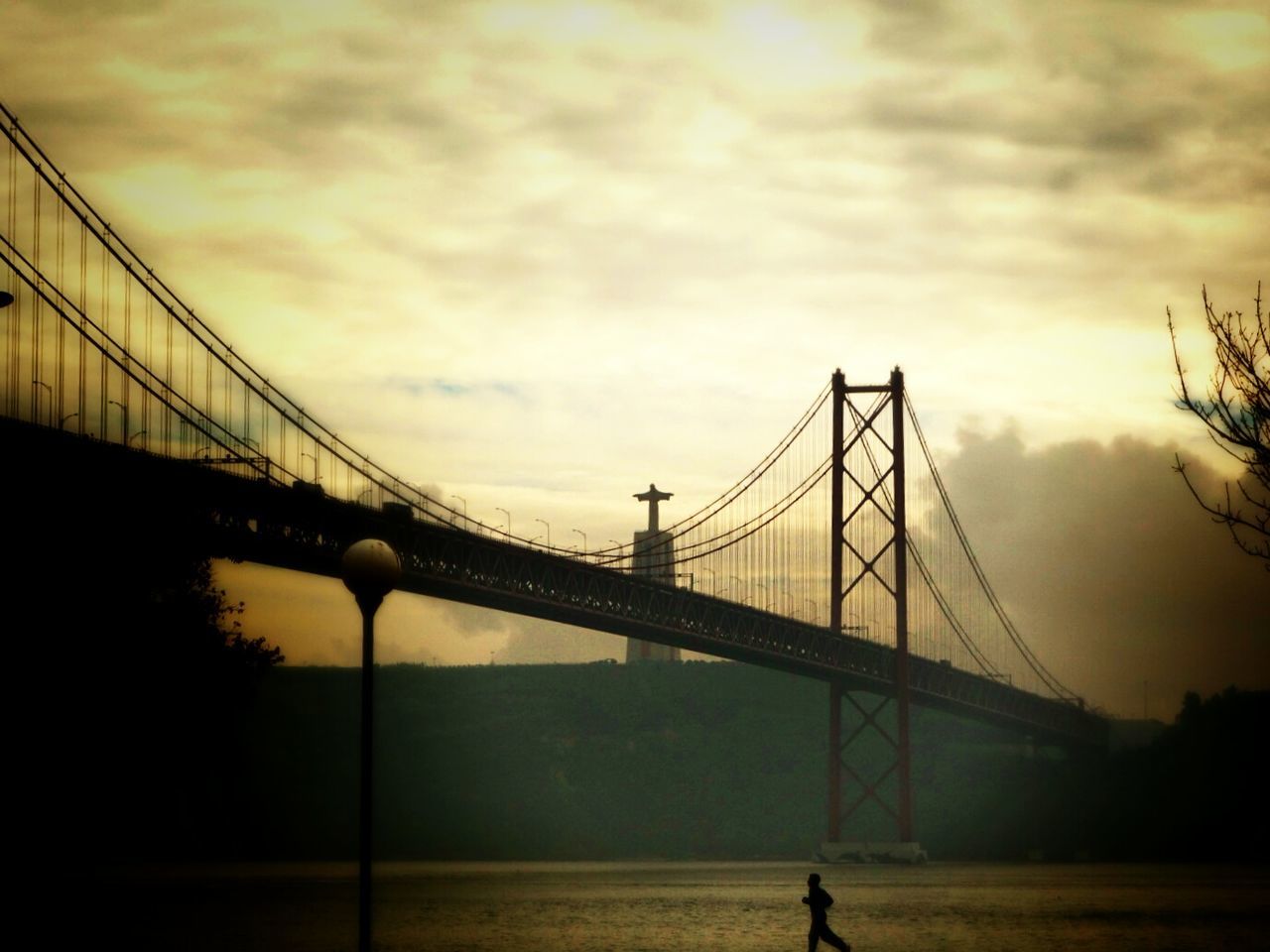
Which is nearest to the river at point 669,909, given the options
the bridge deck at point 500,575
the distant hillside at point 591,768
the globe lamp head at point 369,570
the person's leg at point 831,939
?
the person's leg at point 831,939

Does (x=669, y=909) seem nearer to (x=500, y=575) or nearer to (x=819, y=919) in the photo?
(x=819, y=919)

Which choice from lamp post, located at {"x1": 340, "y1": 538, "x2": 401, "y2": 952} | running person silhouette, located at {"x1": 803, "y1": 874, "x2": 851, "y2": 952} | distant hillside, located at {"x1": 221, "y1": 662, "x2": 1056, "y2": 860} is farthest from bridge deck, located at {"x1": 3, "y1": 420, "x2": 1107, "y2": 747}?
lamp post, located at {"x1": 340, "y1": 538, "x2": 401, "y2": 952}

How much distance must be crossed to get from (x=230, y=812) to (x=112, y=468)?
1697 inches

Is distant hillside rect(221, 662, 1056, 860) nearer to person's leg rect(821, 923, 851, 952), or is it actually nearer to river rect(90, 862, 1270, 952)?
river rect(90, 862, 1270, 952)

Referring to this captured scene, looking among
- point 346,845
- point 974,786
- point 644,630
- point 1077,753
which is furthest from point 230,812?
point 1077,753

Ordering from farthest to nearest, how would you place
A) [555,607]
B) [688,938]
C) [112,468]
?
[555,607], [112,468], [688,938]

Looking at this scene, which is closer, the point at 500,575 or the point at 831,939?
the point at 831,939

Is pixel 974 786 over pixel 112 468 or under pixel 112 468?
under

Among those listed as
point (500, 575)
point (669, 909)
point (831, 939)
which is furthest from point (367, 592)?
point (500, 575)

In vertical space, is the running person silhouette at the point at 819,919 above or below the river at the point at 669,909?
above

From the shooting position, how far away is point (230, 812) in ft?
264

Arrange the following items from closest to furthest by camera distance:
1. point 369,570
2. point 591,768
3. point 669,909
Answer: point 369,570 → point 669,909 → point 591,768

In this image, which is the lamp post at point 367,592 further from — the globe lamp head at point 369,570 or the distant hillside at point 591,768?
the distant hillside at point 591,768

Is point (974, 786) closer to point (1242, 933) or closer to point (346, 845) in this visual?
point (346, 845)
